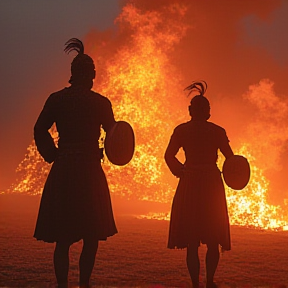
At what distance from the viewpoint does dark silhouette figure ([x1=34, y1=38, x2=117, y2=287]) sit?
5.05 metres

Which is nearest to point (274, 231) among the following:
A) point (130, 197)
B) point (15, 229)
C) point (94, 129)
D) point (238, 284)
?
point (15, 229)

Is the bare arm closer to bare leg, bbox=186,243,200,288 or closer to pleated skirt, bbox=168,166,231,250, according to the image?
pleated skirt, bbox=168,166,231,250

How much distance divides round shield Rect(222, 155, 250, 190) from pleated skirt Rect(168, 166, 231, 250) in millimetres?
121

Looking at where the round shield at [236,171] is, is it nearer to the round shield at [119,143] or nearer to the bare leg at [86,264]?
the round shield at [119,143]

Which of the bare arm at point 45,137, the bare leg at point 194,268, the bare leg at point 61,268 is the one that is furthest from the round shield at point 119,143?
the bare leg at point 194,268

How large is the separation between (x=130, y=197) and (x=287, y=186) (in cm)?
751

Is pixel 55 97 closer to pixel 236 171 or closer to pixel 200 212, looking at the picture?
pixel 200 212

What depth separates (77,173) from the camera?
5121mm

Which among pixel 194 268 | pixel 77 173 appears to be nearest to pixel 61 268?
pixel 77 173

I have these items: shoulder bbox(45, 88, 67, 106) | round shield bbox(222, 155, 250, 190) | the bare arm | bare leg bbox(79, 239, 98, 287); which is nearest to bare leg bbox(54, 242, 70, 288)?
bare leg bbox(79, 239, 98, 287)

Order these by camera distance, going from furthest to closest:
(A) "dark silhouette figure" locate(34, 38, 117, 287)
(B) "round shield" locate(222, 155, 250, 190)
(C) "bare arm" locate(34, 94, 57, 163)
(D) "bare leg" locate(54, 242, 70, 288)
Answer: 1. (B) "round shield" locate(222, 155, 250, 190)
2. (C) "bare arm" locate(34, 94, 57, 163)
3. (A) "dark silhouette figure" locate(34, 38, 117, 287)
4. (D) "bare leg" locate(54, 242, 70, 288)

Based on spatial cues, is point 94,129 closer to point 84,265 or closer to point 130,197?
point 84,265

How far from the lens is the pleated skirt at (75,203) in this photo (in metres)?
5.05

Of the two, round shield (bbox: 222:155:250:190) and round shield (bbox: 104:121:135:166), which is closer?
round shield (bbox: 104:121:135:166)
